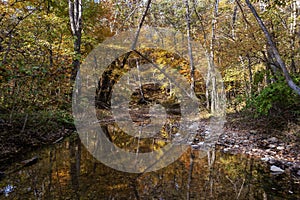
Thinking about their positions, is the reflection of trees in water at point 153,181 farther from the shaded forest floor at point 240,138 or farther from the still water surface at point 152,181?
the shaded forest floor at point 240,138

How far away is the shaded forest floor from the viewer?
3918 millimetres

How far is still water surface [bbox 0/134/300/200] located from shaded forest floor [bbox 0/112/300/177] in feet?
1.61

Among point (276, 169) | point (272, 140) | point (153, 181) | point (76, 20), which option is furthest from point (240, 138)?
point (76, 20)

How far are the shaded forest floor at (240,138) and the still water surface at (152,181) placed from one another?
1.61 ft

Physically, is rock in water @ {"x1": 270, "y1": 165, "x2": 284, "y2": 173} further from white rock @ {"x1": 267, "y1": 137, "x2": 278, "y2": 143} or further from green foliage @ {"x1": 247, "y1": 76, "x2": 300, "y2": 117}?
green foliage @ {"x1": 247, "y1": 76, "x2": 300, "y2": 117}

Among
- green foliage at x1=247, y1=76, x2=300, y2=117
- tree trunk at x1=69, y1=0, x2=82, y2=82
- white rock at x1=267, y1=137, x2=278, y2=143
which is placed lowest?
white rock at x1=267, y1=137, x2=278, y2=143

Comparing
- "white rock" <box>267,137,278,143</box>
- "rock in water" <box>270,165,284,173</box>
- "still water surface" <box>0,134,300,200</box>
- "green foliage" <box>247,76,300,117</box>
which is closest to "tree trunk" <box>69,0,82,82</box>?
"still water surface" <box>0,134,300,200</box>

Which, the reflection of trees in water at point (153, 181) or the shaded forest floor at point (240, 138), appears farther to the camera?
the shaded forest floor at point (240, 138)

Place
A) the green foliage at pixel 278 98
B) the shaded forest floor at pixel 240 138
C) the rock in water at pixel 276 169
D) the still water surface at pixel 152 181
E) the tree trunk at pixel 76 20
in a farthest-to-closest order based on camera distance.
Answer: the tree trunk at pixel 76 20 < the green foliage at pixel 278 98 < the shaded forest floor at pixel 240 138 < the rock in water at pixel 276 169 < the still water surface at pixel 152 181

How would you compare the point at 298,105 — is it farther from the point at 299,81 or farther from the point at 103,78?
the point at 103,78

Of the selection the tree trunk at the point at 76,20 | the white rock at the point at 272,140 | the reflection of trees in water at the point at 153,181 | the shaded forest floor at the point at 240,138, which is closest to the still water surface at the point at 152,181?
the reflection of trees in water at the point at 153,181

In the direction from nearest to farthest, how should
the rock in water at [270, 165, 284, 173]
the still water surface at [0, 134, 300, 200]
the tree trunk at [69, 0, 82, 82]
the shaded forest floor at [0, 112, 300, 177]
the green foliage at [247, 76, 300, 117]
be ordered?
the still water surface at [0, 134, 300, 200]
the rock in water at [270, 165, 284, 173]
the shaded forest floor at [0, 112, 300, 177]
the green foliage at [247, 76, 300, 117]
the tree trunk at [69, 0, 82, 82]

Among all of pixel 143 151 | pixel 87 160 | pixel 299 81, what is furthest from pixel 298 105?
pixel 87 160

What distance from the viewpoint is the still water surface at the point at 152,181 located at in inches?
101
